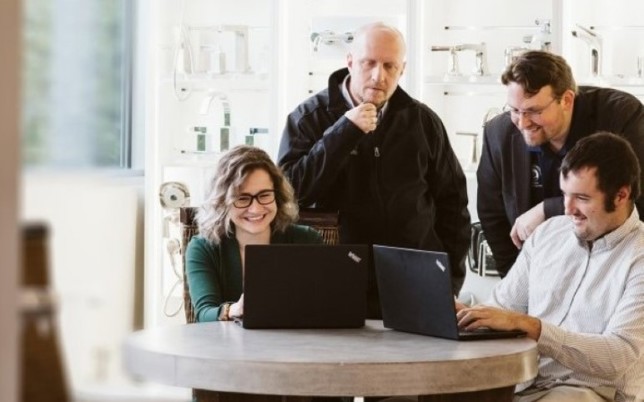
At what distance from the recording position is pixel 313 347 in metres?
2.53

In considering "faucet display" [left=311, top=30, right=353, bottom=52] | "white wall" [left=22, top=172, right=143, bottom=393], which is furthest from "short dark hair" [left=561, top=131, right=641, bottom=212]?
"faucet display" [left=311, top=30, right=353, bottom=52]

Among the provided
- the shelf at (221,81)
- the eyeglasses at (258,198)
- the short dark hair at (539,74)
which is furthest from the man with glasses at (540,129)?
the shelf at (221,81)

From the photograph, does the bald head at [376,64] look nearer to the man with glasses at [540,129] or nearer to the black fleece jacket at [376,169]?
the black fleece jacket at [376,169]

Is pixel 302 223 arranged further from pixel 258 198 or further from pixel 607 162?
pixel 607 162

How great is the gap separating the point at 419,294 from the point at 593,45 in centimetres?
265

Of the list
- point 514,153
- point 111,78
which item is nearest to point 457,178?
point 514,153

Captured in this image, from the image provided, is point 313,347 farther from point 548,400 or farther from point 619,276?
point 619,276

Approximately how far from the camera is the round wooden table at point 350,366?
7.53 ft

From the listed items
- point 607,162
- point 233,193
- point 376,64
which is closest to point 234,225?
point 233,193

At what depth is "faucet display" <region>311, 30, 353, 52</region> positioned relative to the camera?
519 cm

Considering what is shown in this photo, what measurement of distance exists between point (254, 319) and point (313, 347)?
1.10ft

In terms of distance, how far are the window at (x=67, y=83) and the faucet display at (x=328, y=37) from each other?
15.8 feet

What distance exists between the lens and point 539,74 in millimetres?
3258

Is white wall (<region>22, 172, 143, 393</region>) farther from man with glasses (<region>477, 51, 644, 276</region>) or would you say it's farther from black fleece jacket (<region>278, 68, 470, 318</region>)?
black fleece jacket (<region>278, 68, 470, 318</region>)
